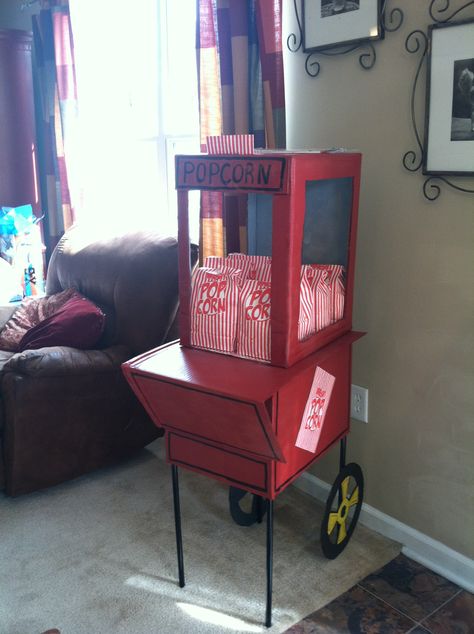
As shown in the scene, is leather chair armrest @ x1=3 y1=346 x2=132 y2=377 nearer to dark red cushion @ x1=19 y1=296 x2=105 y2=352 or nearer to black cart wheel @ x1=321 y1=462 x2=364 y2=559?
dark red cushion @ x1=19 y1=296 x2=105 y2=352

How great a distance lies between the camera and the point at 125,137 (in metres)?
3.56

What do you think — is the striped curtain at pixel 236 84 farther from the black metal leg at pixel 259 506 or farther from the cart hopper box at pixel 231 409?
the black metal leg at pixel 259 506

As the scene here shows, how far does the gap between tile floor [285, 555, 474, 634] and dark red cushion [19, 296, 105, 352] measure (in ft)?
4.34

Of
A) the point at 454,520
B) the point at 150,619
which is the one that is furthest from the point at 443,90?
the point at 150,619

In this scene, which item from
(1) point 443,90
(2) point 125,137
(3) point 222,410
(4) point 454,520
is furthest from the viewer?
(2) point 125,137

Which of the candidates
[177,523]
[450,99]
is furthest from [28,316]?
[450,99]

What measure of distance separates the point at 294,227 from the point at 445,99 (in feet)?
1.97

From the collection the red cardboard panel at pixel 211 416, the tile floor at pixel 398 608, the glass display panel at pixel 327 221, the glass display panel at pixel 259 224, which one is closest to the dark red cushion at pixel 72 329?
the glass display panel at pixel 259 224

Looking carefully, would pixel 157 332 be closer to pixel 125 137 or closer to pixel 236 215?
pixel 236 215

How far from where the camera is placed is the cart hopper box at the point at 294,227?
159 centimetres

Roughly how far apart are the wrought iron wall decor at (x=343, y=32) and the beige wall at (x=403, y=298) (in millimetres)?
28

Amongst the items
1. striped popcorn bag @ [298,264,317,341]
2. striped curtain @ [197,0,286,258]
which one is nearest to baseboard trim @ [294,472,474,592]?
striped popcorn bag @ [298,264,317,341]

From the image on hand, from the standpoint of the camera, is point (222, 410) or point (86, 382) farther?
point (86, 382)

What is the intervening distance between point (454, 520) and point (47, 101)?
3078mm
